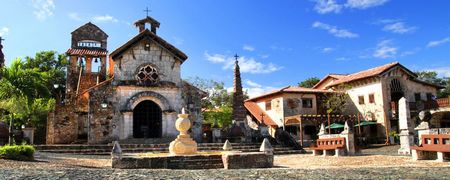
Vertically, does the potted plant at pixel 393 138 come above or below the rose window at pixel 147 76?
below

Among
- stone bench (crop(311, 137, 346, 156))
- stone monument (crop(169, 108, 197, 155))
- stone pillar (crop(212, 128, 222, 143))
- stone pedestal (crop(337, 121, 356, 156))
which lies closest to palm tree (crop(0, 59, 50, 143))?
stone monument (crop(169, 108, 197, 155))

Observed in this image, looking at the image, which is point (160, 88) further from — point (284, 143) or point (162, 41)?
point (284, 143)

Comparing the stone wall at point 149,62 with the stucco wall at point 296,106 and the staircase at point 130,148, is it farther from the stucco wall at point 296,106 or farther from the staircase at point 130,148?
the stucco wall at point 296,106

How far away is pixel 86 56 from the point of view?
32500mm

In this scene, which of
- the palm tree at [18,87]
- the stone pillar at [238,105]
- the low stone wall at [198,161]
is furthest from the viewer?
the stone pillar at [238,105]

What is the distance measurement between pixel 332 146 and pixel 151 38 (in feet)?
44.1

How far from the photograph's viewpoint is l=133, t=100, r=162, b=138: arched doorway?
950 inches

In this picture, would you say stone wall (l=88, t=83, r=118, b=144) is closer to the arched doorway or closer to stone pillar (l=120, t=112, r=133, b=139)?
stone pillar (l=120, t=112, r=133, b=139)

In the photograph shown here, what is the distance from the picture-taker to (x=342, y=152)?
18141 millimetres

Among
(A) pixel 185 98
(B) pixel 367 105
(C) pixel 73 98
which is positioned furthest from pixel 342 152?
(B) pixel 367 105

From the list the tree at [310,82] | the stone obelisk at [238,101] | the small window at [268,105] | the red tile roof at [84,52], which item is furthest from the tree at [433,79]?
the red tile roof at [84,52]

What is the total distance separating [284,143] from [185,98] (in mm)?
7222

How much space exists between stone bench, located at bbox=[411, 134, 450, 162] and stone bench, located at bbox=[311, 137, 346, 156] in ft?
12.9

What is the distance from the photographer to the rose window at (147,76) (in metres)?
24.0
